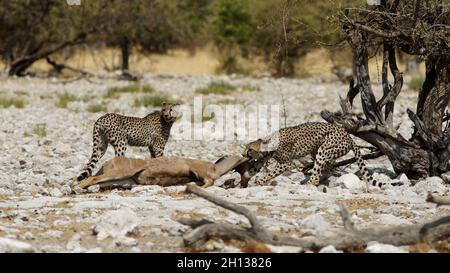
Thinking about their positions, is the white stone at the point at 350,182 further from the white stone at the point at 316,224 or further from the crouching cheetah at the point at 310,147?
the white stone at the point at 316,224

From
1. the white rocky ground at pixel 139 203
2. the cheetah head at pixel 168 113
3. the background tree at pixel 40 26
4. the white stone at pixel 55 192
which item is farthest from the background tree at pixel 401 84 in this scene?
the background tree at pixel 40 26

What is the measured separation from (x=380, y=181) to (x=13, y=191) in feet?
13.3

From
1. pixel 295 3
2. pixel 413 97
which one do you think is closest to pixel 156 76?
pixel 413 97

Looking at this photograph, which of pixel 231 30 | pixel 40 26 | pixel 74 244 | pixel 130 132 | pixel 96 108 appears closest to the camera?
pixel 74 244

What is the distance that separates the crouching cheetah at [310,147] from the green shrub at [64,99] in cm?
899

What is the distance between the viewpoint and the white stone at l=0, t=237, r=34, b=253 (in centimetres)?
612

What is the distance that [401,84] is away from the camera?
10141 millimetres

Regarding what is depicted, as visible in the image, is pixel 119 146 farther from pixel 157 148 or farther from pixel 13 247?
pixel 13 247

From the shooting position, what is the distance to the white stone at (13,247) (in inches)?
241

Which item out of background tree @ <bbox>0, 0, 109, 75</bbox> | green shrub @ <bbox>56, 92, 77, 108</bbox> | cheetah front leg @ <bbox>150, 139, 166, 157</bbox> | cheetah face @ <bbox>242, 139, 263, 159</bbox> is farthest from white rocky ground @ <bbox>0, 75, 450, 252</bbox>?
background tree @ <bbox>0, 0, 109, 75</bbox>

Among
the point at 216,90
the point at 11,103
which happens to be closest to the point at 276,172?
the point at 11,103

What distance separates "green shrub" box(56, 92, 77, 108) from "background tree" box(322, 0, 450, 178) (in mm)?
9271

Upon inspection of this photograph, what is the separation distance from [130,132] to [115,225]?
15.9 feet
